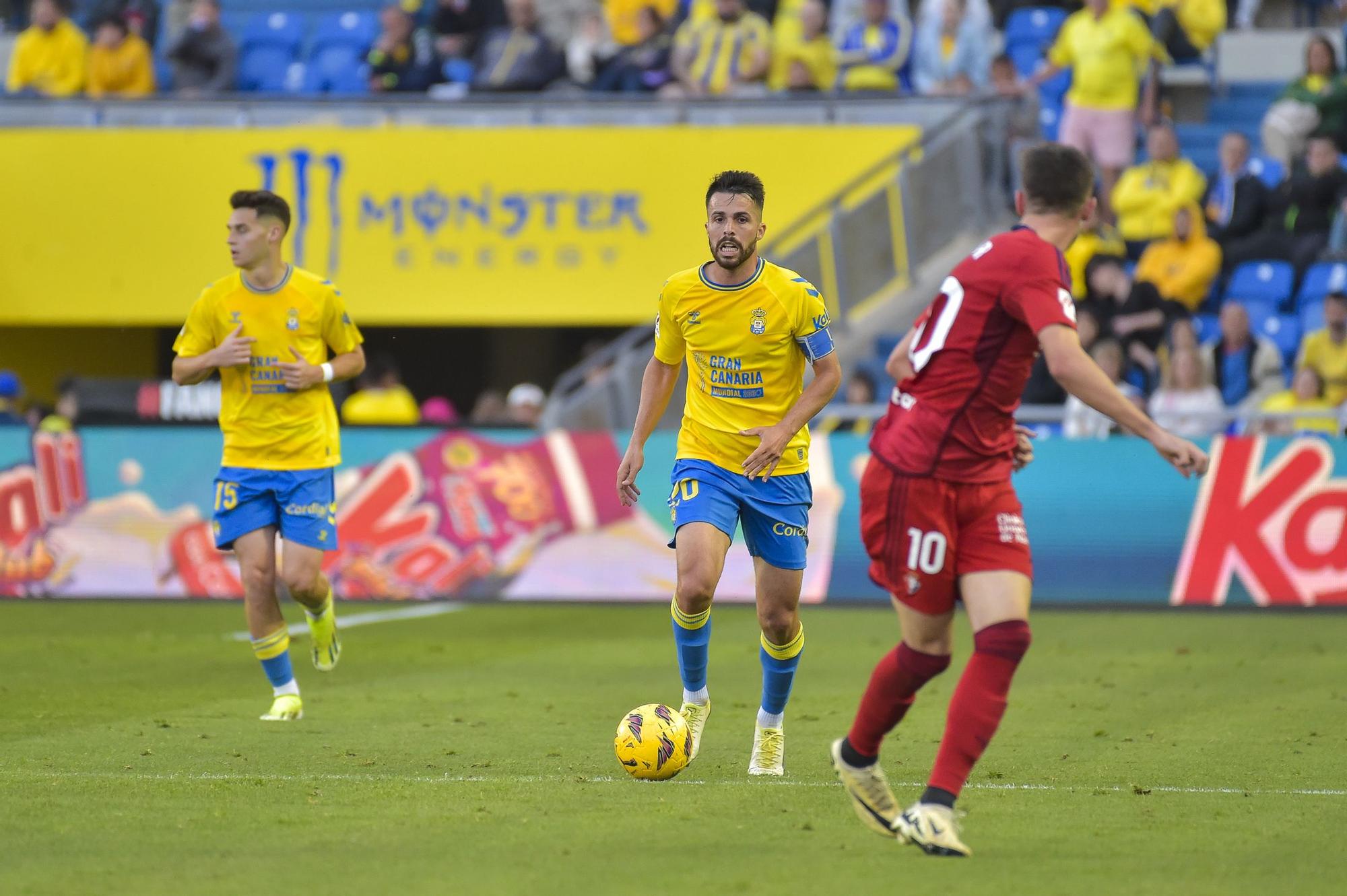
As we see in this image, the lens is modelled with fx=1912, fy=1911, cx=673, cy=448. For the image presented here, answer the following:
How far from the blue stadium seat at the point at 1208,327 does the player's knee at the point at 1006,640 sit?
12.6 metres

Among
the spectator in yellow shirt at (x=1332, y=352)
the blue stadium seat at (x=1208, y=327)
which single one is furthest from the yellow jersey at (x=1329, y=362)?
the blue stadium seat at (x=1208, y=327)

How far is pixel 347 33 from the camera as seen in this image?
22.8 metres

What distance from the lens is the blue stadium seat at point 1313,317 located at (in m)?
17.5

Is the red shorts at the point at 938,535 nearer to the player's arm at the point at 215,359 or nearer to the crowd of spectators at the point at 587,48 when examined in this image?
the player's arm at the point at 215,359

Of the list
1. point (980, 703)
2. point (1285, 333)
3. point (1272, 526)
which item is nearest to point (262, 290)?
point (980, 703)

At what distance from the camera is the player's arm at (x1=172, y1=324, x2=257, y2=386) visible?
30.0 ft

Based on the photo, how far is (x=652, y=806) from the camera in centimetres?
680

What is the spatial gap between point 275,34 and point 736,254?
16750mm

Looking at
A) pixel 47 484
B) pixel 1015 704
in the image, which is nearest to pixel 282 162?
pixel 47 484

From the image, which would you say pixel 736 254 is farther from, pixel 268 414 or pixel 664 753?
pixel 268 414

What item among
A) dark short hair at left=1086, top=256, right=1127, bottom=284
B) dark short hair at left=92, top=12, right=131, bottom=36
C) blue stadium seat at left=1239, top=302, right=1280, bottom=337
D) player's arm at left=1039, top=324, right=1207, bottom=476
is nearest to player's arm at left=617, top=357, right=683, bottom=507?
player's arm at left=1039, top=324, right=1207, bottom=476

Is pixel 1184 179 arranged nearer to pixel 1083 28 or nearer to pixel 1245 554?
pixel 1083 28

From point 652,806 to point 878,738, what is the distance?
109 centimetres

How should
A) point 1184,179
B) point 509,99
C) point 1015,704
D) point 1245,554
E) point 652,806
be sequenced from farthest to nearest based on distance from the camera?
point 509,99 < point 1184,179 < point 1245,554 < point 1015,704 < point 652,806
